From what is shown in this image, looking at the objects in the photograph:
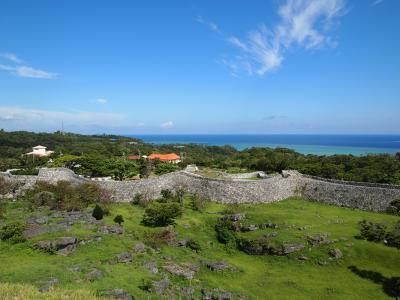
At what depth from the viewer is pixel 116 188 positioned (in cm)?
3722

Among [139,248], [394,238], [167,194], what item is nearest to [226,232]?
[139,248]

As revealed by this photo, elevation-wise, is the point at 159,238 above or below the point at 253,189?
below

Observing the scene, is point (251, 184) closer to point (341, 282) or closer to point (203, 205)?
point (203, 205)

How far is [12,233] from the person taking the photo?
22.9 meters

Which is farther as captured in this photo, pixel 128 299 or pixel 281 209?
pixel 281 209

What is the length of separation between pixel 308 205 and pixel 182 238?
54.2 ft

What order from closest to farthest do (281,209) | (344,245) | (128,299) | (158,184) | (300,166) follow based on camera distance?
1. (128,299)
2. (344,245)
3. (281,209)
4. (158,184)
5. (300,166)

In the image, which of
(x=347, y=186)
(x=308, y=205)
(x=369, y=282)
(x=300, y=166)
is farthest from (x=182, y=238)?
(x=300, y=166)

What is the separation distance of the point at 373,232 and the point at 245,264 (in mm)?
10014

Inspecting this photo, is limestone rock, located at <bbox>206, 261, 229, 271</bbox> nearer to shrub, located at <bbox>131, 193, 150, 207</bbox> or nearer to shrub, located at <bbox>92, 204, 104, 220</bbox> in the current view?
shrub, located at <bbox>92, 204, 104, 220</bbox>

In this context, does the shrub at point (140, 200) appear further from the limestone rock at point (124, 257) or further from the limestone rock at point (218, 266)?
the limestone rock at point (218, 266)

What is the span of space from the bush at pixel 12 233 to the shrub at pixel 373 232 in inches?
970

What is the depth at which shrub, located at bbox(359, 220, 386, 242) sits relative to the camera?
83.3 feet

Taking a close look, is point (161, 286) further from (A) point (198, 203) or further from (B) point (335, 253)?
(A) point (198, 203)
